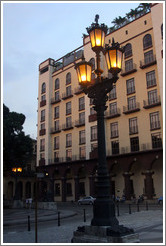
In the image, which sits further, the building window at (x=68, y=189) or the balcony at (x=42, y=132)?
the balcony at (x=42, y=132)

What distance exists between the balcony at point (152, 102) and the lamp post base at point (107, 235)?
28.7 meters

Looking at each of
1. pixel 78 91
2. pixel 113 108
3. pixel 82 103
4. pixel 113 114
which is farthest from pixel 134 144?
pixel 78 91

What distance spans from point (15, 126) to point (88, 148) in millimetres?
12272

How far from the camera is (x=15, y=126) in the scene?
1423 inches

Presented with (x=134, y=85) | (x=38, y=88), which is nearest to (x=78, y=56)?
(x=38, y=88)

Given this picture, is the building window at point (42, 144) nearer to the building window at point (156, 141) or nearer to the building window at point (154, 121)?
the building window at point (154, 121)

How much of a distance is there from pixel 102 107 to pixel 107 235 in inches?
142

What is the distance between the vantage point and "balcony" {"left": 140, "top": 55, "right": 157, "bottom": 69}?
34.7 meters

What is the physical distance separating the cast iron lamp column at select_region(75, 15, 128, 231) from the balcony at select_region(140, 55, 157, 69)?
91.8ft

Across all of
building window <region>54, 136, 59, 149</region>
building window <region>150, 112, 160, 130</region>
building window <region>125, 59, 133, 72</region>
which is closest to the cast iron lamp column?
building window <region>150, 112, 160, 130</region>

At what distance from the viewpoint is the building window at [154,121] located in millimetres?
33375

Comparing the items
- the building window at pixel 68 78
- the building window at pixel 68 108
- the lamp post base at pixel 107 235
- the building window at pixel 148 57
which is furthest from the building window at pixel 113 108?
the lamp post base at pixel 107 235

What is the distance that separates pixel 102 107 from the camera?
306 inches

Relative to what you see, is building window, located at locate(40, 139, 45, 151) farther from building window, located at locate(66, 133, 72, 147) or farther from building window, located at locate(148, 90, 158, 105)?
building window, located at locate(148, 90, 158, 105)
